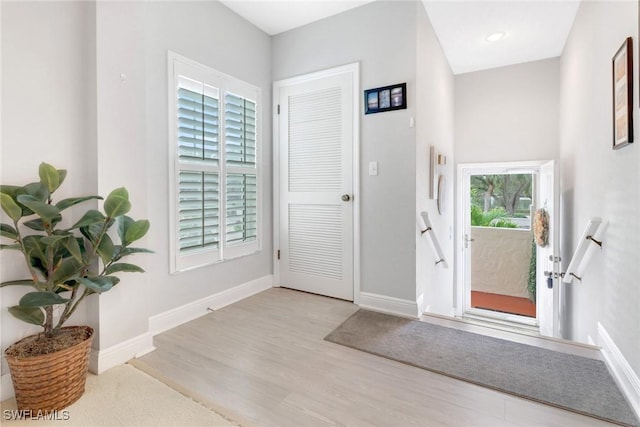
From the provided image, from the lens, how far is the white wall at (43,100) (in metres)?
1.60

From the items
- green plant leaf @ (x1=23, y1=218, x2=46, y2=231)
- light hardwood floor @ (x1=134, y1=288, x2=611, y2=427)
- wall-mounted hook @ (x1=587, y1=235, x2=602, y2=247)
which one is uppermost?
green plant leaf @ (x1=23, y1=218, x2=46, y2=231)

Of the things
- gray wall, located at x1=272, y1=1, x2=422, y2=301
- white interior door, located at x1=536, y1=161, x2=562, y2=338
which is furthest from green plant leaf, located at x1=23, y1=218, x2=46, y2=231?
white interior door, located at x1=536, y1=161, x2=562, y2=338

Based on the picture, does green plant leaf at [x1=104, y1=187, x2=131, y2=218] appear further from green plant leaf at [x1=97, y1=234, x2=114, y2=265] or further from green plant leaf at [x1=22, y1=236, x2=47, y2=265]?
green plant leaf at [x1=22, y1=236, x2=47, y2=265]

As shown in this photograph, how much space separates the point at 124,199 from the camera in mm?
1664

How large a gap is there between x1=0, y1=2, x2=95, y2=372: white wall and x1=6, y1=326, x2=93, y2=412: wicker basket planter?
0.90ft

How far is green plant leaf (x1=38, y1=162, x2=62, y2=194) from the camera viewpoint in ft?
5.09

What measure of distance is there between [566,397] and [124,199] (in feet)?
8.13

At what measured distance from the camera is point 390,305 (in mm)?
2748

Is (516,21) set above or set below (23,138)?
above

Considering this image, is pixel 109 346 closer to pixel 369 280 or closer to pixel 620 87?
→ pixel 369 280

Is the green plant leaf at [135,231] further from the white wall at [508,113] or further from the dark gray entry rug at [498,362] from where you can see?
the white wall at [508,113]

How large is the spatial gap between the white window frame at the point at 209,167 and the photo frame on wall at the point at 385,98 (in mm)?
1120

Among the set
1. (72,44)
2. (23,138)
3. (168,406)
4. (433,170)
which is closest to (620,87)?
(433,170)

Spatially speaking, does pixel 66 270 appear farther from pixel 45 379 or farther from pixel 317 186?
pixel 317 186
